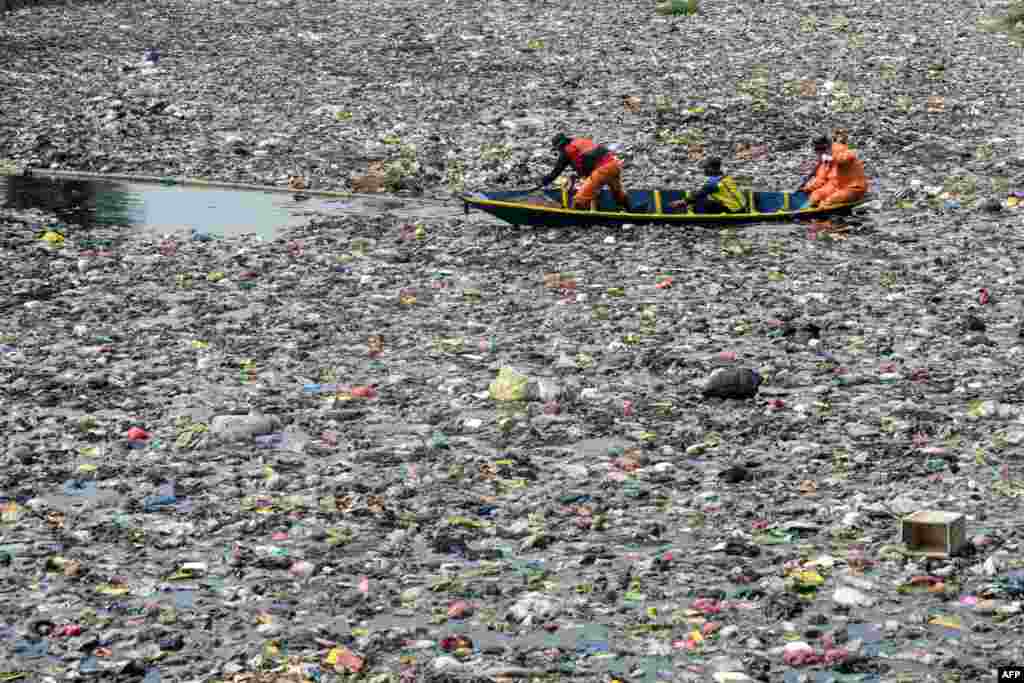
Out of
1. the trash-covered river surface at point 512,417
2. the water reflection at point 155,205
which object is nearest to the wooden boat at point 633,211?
the trash-covered river surface at point 512,417

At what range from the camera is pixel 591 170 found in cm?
1697

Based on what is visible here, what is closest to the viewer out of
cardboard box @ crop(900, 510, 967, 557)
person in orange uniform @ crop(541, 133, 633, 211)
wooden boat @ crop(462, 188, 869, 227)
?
cardboard box @ crop(900, 510, 967, 557)

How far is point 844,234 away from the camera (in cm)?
1662

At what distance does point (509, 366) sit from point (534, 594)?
13.1 ft

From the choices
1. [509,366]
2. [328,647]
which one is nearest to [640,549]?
[328,647]

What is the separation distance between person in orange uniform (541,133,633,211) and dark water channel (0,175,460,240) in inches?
101

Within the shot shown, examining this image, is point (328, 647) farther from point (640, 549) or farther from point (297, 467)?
point (297, 467)

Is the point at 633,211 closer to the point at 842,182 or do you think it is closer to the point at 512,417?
the point at 842,182

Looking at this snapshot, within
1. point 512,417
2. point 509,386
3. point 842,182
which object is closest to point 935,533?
point 512,417

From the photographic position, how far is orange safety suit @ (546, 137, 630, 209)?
55.1ft

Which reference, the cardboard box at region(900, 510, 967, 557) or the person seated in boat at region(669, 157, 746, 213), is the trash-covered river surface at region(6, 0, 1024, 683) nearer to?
the cardboard box at region(900, 510, 967, 557)

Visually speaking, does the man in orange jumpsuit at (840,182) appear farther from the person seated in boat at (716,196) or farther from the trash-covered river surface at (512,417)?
the person seated in boat at (716,196)

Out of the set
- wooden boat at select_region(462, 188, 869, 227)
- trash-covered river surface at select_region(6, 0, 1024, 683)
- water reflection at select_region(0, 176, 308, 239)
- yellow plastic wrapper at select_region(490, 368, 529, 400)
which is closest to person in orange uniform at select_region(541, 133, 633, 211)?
wooden boat at select_region(462, 188, 869, 227)

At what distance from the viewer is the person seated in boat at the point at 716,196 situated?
16609mm
